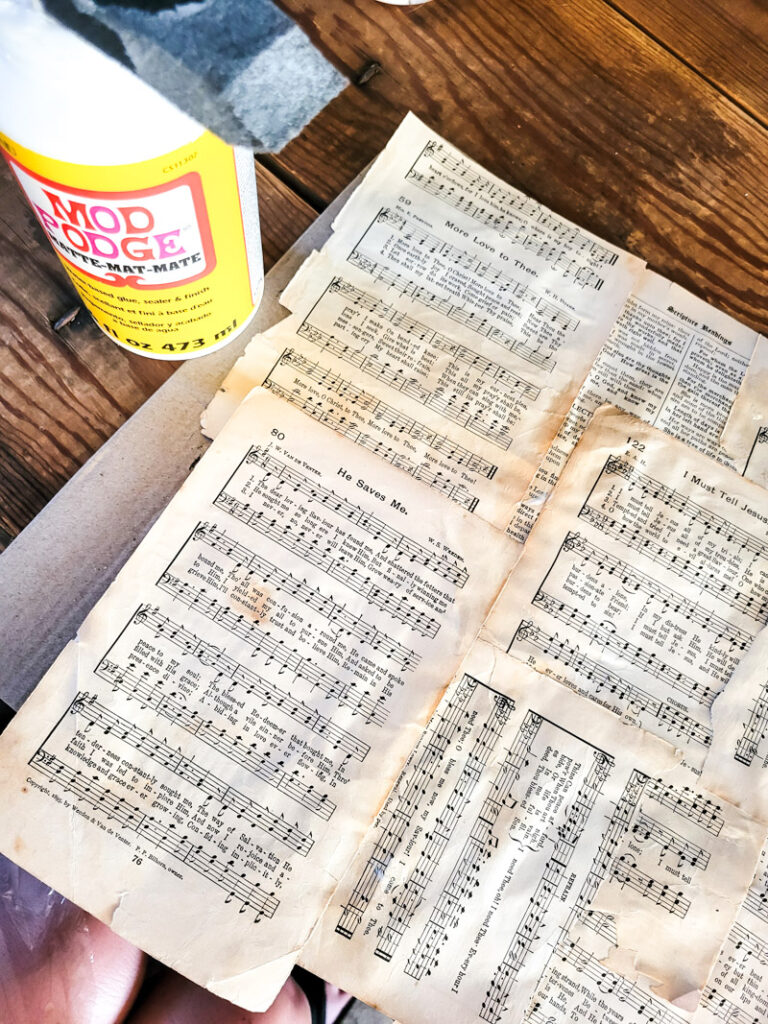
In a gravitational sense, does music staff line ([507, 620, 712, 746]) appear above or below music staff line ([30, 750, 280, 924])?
above

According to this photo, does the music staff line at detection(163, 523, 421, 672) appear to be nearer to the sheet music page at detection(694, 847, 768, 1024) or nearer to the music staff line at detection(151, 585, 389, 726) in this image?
the music staff line at detection(151, 585, 389, 726)

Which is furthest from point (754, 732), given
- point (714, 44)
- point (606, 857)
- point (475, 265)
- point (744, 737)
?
point (714, 44)

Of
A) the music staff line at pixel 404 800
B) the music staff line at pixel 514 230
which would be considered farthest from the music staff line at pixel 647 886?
the music staff line at pixel 514 230

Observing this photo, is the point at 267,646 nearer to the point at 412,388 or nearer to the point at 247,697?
the point at 247,697

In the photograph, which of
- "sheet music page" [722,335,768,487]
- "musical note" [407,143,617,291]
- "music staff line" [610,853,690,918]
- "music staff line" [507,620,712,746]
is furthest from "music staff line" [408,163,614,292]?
"music staff line" [610,853,690,918]

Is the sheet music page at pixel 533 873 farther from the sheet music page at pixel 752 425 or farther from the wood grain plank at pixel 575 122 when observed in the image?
the wood grain plank at pixel 575 122

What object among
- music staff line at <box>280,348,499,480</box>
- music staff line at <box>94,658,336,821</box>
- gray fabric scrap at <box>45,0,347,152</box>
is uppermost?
music staff line at <box>280,348,499,480</box>

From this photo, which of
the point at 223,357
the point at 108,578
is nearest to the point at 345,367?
the point at 223,357
